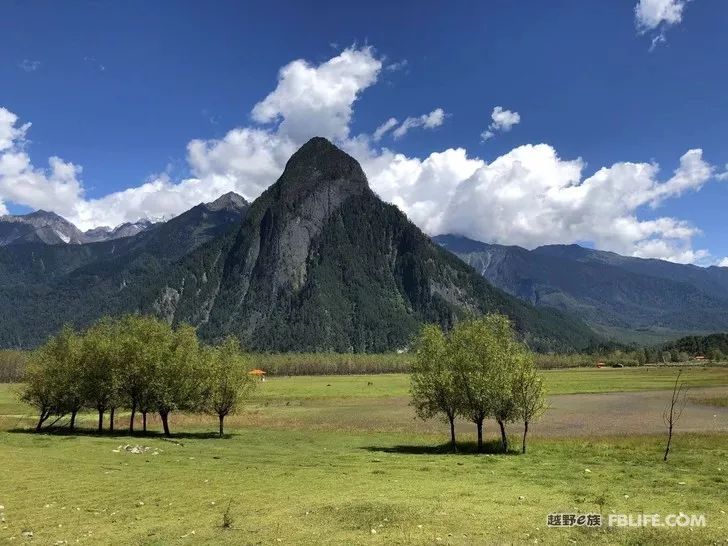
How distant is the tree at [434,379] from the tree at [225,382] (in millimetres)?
20414

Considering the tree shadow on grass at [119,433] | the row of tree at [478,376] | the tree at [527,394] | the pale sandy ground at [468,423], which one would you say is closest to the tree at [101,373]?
the tree shadow on grass at [119,433]

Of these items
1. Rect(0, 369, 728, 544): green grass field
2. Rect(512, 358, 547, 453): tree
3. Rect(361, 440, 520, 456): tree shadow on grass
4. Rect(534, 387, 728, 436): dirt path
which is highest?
Rect(512, 358, 547, 453): tree

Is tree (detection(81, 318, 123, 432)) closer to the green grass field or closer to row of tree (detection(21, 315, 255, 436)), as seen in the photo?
row of tree (detection(21, 315, 255, 436))

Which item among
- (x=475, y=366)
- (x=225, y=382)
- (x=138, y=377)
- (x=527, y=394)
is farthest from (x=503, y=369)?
(x=138, y=377)

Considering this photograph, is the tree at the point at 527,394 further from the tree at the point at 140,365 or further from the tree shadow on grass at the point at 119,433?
the tree at the point at 140,365

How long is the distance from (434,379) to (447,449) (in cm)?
645

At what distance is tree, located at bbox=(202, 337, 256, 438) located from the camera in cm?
6134

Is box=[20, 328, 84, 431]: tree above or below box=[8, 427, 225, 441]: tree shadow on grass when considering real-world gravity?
above

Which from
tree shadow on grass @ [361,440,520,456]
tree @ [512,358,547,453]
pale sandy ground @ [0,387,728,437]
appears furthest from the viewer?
pale sandy ground @ [0,387,728,437]

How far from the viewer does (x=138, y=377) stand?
6109cm

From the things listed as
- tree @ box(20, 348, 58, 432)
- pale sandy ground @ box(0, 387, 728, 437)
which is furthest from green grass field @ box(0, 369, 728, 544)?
pale sandy ground @ box(0, 387, 728, 437)

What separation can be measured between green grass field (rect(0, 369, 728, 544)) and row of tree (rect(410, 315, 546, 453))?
3753 millimetres

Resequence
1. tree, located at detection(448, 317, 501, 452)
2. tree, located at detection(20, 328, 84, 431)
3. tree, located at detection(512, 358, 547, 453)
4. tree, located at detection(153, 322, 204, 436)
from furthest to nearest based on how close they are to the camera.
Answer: tree, located at detection(20, 328, 84, 431) < tree, located at detection(153, 322, 204, 436) < tree, located at detection(448, 317, 501, 452) < tree, located at detection(512, 358, 547, 453)

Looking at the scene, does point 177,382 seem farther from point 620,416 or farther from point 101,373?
point 620,416
